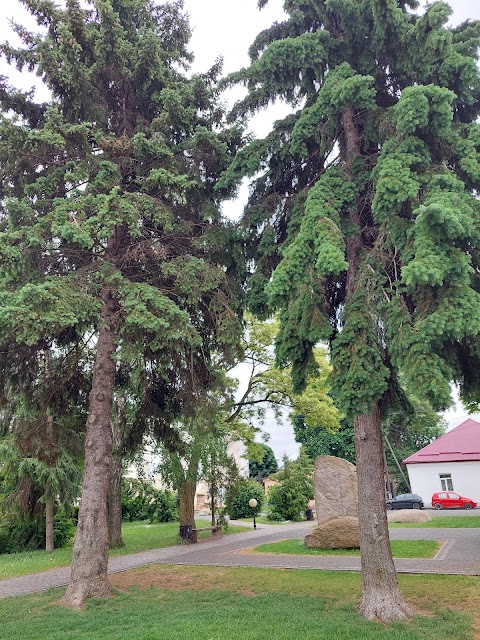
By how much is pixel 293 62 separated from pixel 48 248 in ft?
18.3

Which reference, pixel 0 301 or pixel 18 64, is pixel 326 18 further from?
pixel 0 301

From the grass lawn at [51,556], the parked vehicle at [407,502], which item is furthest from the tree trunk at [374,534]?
the parked vehicle at [407,502]

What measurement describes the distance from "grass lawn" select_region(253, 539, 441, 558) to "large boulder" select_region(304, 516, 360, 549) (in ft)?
0.48

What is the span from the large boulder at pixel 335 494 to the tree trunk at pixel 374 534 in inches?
308

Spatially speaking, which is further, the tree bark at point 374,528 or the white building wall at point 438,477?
the white building wall at point 438,477

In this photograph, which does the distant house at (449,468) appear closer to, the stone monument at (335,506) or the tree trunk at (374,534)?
the stone monument at (335,506)

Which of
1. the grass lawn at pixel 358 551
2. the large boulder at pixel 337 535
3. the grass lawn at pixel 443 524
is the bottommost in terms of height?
the grass lawn at pixel 443 524

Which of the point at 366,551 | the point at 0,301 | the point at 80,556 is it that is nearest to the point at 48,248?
the point at 0,301

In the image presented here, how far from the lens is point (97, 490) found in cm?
852

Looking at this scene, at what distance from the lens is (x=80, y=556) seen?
323 inches

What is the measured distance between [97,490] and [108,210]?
499 cm

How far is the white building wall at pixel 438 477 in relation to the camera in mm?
28922

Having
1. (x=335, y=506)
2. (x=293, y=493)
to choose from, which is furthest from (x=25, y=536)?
(x=293, y=493)

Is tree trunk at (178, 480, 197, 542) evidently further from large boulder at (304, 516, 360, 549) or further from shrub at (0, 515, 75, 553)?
large boulder at (304, 516, 360, 549)
